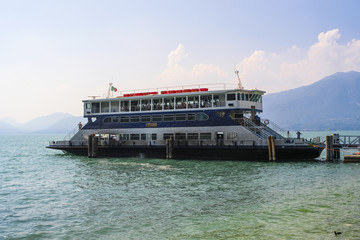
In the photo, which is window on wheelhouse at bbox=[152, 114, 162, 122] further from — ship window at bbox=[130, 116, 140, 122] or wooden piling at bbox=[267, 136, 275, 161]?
wooden piling at bbox=[267, 136, 275, 161]

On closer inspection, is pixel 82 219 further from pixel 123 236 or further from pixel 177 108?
pixel 177 108

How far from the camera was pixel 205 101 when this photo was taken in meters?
38.8

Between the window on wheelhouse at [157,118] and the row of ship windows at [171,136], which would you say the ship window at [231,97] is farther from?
the window on wheelhouse at [157,118]

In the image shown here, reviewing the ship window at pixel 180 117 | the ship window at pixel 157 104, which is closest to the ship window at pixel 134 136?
the ship window at pixel 157 104

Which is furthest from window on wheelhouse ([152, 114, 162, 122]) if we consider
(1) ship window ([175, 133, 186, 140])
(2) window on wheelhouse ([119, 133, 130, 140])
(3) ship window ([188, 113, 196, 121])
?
(2) window on wheelhouse ([119, 133, 130, 140])

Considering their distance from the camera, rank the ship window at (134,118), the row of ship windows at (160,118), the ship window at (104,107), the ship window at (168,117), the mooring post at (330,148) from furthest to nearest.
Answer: the ship window at (104,107), the ship window at (134,118), the ship window at (168,117), the row of ship windows at (160,118), the mooring post at (330,148)

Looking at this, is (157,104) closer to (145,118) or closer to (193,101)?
(145,118)

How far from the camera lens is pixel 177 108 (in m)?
39.9

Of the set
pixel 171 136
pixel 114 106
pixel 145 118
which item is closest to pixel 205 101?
pixel 171 136

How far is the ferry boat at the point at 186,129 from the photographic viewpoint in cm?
3488

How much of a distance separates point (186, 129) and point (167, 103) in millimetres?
4138

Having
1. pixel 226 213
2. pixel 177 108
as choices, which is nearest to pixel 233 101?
pixel 177 108

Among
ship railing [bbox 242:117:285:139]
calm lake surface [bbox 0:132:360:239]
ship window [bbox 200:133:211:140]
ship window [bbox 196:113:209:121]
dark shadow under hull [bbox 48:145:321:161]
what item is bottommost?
calm lake surface [bbox 0:132:360:239]

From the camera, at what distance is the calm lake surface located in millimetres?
13352
